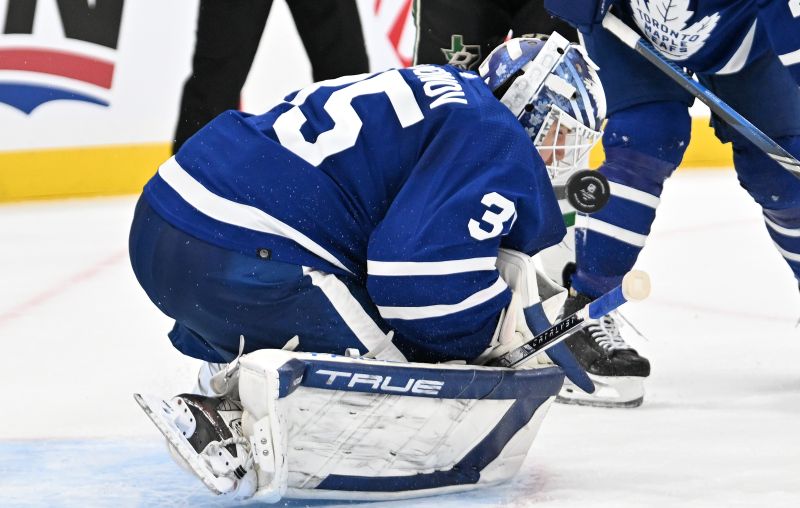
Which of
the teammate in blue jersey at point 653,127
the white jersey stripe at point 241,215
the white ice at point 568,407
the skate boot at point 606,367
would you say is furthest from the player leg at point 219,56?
the white jersey stripe at point 241,215

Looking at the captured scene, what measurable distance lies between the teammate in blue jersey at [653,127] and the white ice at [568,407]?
21 cm

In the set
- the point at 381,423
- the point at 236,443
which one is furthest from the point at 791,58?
the point at 236,443

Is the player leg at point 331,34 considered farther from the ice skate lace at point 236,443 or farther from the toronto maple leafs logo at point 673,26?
the ice skate lace at point 236,443

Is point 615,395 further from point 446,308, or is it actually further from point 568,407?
point 446,308

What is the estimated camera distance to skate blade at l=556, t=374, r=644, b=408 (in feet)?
8.13

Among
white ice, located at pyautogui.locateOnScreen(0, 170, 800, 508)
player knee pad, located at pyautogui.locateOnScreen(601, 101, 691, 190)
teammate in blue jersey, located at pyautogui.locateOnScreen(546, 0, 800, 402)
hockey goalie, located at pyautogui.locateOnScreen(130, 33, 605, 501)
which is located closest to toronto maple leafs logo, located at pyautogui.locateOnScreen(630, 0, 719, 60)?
teammate in blue jersey, located at pyautogui.locateOnScreen(546, 0, 800, 402)

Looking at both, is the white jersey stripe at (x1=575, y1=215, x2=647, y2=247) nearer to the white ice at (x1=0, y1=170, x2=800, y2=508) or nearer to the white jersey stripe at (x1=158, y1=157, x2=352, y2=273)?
the white ice at (x1=0, y1=170, x2=800, y2=508)

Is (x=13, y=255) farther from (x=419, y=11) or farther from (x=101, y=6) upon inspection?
(x=419, y=11)

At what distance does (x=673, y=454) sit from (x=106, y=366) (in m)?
1.15

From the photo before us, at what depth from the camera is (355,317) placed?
196cm

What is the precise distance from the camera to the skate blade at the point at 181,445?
1.77 metres

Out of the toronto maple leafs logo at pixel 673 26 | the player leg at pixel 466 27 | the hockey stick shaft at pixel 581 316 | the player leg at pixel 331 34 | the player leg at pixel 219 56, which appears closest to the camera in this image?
the hockey stick shaft at pixel 581 316

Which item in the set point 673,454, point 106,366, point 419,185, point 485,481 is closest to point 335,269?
point 419,185

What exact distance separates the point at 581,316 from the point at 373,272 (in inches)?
11.0
